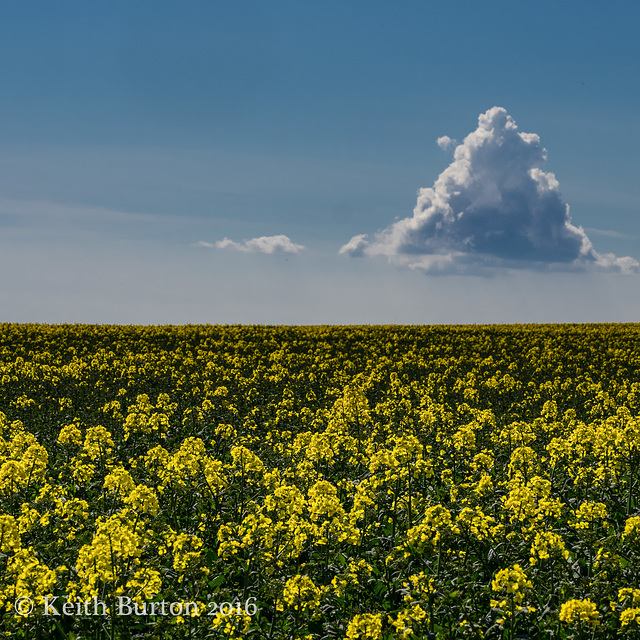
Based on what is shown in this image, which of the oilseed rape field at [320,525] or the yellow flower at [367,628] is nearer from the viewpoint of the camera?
the yellow flower at [367,628]

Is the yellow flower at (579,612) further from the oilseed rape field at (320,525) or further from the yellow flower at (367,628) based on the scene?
the yellow flower at (367,628)

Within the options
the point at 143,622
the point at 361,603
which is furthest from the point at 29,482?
the point at 361,603

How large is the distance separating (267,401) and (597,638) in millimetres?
15248

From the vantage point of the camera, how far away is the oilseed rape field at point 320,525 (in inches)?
237

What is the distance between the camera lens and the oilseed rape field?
6.01 m

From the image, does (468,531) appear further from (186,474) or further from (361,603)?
(186,474)

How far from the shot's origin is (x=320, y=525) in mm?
7566

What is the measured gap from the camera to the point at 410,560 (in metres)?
7.86

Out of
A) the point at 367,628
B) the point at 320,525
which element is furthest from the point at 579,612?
the point at 320,525

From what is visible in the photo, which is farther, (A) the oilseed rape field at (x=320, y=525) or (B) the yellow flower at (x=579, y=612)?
(A) the oilseed rape field at (x=320, y=525)

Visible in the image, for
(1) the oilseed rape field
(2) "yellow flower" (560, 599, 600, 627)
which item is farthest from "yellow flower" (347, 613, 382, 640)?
(2) "yellow flower" (560, 599, 600, 627)

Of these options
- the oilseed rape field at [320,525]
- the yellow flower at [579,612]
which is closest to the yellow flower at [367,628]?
the oilseed rape field at [320,525]

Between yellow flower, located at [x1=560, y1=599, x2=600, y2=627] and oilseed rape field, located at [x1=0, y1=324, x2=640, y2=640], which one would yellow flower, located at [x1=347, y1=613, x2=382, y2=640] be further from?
yellow flower, located at [x1=560, y1=599, x2=600, y2=627]

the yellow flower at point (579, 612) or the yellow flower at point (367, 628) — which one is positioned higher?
the yellow flower at point (579, 612)
